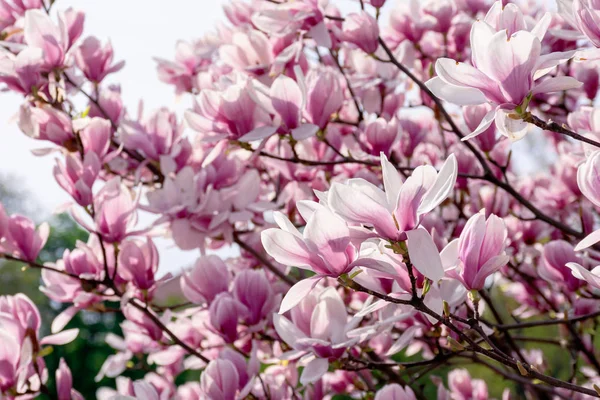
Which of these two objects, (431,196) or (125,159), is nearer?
(431,196)

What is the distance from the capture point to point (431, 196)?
900 mm

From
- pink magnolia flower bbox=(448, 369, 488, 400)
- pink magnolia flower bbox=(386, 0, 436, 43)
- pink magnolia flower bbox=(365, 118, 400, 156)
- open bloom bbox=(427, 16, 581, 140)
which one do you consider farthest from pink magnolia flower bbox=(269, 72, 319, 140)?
pink magnolia flower bbox=(448, 369, 488, 400)

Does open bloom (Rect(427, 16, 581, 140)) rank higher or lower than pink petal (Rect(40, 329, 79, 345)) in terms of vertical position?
A: higher

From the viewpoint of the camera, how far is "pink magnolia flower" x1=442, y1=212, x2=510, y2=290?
98cm

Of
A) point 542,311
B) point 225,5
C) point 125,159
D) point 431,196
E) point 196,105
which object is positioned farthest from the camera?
point 542,311

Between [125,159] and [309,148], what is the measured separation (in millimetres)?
607

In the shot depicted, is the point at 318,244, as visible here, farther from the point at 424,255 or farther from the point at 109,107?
the point at 109,107

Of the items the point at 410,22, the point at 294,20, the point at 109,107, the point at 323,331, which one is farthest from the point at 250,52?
the point at 323,331

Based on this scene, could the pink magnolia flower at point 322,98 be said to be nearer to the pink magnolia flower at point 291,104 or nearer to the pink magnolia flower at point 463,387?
the pink magnolia flower at point 291,104

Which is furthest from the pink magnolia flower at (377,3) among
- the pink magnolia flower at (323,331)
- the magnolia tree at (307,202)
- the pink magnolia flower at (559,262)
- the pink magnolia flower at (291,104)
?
the pink magnolia flower at (323,331)

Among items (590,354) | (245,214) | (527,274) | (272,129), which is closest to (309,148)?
(245,214)

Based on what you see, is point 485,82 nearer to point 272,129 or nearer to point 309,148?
point 272,129

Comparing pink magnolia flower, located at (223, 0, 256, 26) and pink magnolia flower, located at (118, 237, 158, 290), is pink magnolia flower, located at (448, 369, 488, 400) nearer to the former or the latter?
pink magnolia flower, located at (118, 237, 158, 290)

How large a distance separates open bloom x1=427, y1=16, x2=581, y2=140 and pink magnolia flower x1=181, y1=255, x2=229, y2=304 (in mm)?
872
